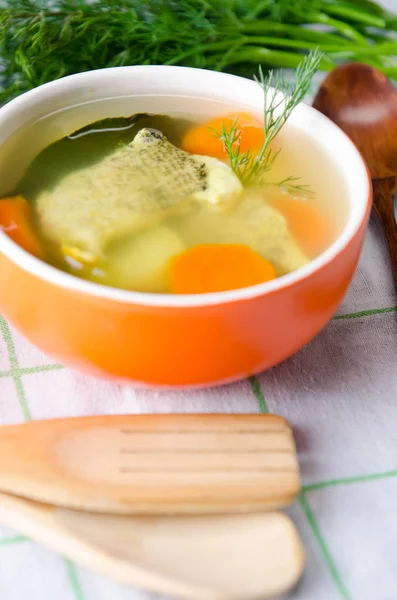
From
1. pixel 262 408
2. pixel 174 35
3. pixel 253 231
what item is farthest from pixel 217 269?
pixel 174 35

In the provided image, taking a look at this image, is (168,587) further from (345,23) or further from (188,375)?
(345,23)

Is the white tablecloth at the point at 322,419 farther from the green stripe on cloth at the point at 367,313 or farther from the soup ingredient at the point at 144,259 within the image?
the soup ingredient at the point at 144,259

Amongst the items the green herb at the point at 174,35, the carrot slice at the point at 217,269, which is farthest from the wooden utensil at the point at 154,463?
the green herb at the point at 174,35

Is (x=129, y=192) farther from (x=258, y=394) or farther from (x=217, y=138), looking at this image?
(x=258, y=394)

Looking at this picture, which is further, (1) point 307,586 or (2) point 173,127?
(2) point 173,127

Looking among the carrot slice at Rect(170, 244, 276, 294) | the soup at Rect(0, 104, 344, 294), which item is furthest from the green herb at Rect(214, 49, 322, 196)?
the carrot slice at Rect(170, 244, 276, 294)

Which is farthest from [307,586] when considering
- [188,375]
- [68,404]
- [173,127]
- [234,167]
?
[173,127]
